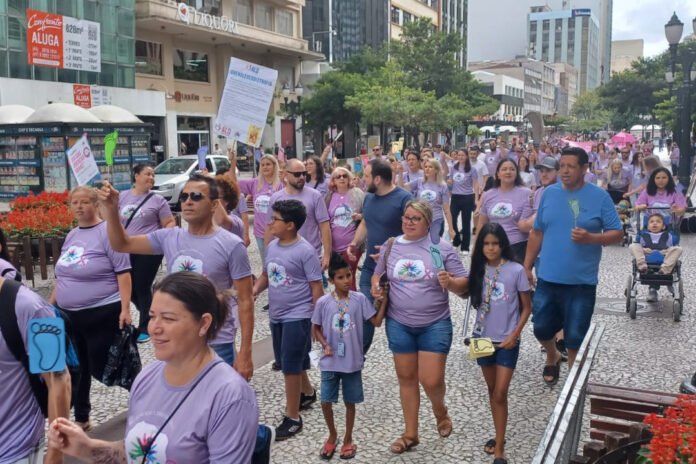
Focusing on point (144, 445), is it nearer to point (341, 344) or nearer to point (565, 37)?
point (341, 344)

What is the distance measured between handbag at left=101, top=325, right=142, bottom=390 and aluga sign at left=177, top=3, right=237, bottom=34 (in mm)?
30955

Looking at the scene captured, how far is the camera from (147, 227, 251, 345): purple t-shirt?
3.95 m

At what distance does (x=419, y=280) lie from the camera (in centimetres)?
444

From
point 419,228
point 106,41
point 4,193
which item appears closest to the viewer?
point 419,228

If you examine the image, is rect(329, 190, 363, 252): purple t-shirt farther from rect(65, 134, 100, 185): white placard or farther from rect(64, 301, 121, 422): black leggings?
rect(64, 301, 121, 422): black leggings

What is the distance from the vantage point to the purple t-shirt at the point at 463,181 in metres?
12.1

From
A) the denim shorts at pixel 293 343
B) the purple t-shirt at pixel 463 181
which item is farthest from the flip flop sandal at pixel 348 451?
the purple t-shirt at pixel 463 181

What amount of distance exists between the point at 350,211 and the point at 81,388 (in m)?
3.42

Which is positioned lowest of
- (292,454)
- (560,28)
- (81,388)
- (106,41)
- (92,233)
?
(292,454)

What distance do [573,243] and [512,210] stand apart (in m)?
2.42

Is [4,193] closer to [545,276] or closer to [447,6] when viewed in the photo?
[545,276]

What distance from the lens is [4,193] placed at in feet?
58.1

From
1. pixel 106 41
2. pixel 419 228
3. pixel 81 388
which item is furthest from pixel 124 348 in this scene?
pixel 106 41

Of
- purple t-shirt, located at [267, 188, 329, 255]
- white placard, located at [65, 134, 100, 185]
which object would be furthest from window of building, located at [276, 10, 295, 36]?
purple t-shirt, located at [267, 188, 329, 255]
